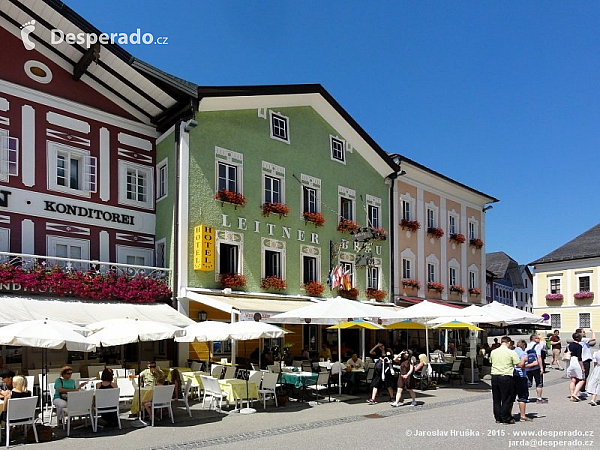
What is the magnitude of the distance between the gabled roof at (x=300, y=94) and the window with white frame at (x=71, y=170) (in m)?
4.14

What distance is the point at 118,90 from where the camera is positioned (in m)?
20.2

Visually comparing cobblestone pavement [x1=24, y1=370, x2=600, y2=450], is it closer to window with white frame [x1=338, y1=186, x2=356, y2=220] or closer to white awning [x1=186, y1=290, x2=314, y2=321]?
white awning [x1=186, y1=290, x2=314, y2=321]

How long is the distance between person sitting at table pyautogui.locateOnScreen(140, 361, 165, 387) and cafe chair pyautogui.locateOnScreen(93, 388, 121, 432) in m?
1.01

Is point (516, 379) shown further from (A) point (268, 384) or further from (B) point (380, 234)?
(B) point (380, 234)

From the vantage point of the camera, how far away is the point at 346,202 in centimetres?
2655

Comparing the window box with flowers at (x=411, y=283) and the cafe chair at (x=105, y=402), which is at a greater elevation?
the window box with flowers at (x=411, y=283)

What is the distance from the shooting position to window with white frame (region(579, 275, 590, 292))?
1944 inches

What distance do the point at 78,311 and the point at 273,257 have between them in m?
8.20

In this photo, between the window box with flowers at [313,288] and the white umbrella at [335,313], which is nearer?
the white umbrella at [335,313]

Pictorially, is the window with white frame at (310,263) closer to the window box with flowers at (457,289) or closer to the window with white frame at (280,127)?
the window with white frame at (280,127)

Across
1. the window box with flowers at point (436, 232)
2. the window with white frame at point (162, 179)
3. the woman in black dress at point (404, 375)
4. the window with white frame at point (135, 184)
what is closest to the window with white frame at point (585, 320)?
the window box with flowers at point (436, 232)

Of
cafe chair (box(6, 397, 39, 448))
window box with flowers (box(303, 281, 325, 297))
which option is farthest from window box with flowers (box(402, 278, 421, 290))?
cafe chair (box(6, 397, 39, 448))

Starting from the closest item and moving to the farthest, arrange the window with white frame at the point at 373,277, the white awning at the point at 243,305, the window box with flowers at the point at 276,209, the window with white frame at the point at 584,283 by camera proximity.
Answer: the white awning at the point at 243,305 < the window box with flowers at the point at 276,209 < the window with white frame at the point at 373,277 < the window with white frame at the point at 584,283

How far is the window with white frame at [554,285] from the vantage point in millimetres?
51625
